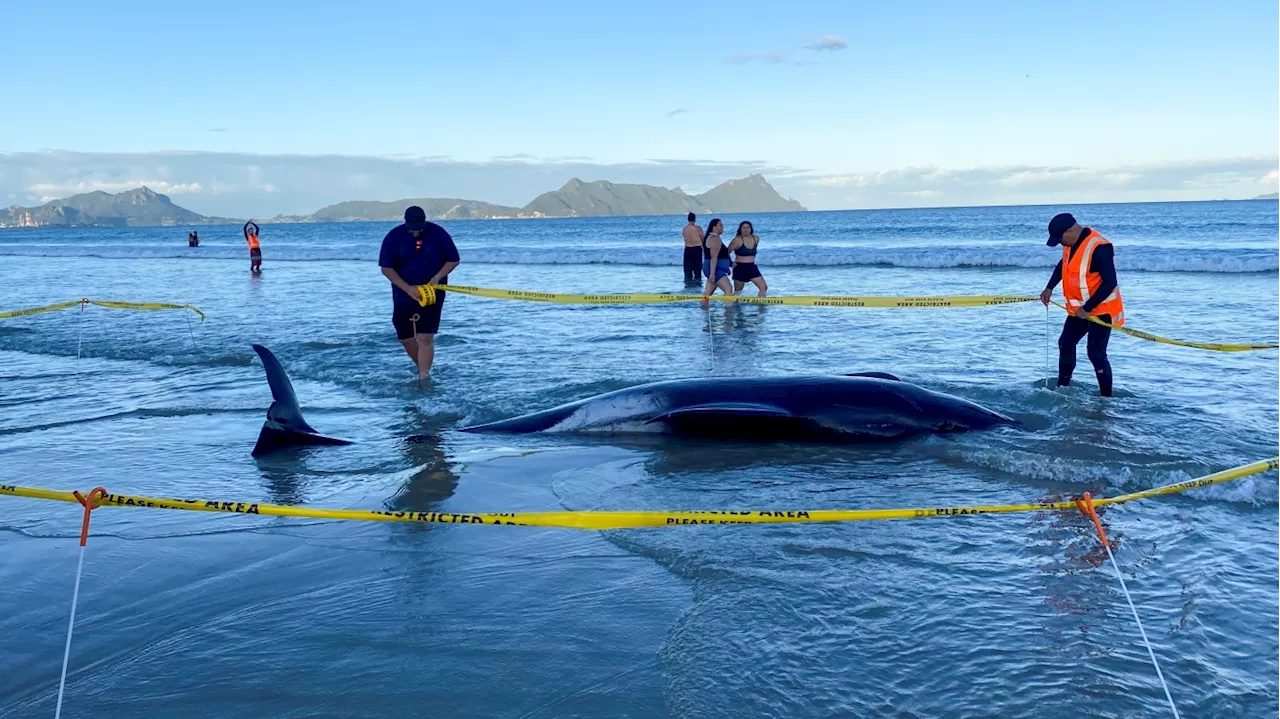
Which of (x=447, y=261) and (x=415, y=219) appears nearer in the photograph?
(x=415, y=219)

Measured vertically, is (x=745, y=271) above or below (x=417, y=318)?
above

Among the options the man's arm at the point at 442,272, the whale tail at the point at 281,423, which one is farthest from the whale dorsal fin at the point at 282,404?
the man's arm at the point at 442,272

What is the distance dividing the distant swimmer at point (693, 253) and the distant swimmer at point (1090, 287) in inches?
626

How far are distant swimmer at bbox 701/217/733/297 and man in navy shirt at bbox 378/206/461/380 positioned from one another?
777 cm

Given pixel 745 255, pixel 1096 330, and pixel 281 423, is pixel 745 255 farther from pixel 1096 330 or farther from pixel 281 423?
pixel 281 423

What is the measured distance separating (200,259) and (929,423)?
154 ft

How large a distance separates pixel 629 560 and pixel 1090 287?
221 inches

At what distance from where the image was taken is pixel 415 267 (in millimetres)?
9469

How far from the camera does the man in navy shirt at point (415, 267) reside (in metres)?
9.36

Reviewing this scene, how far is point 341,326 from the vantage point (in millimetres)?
15164

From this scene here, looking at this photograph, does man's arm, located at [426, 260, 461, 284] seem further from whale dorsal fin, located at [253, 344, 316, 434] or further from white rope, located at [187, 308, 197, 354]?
white rope, located at [187, 308, 197, 354]

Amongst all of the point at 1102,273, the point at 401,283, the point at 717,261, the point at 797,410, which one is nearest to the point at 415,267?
the point at 401,283

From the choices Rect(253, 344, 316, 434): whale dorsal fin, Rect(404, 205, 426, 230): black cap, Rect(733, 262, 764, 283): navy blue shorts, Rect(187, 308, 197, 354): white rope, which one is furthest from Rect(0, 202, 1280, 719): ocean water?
Rect(733, 262, 764, 283): navy blue shorts

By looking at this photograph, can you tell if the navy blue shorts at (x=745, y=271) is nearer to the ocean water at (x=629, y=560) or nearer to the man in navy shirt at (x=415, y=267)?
the ocean water at (x=629, y=560)
